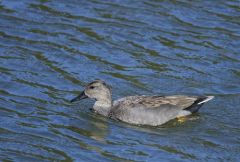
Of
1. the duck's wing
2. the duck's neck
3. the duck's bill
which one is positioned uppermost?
the duck's wing

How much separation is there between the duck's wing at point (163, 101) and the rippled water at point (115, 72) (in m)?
0.30

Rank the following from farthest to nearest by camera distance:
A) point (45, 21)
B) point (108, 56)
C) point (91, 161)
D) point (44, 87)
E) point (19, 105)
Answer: point (45, 21), point (108, 56), point (44, 87), point (19, 105), point (91, 161)

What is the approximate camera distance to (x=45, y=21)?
19.4 meters

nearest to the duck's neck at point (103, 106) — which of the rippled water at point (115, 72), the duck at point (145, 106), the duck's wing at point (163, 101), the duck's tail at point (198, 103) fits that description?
the duck at point (145, 106)

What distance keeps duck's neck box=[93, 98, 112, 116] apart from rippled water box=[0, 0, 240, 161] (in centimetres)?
20

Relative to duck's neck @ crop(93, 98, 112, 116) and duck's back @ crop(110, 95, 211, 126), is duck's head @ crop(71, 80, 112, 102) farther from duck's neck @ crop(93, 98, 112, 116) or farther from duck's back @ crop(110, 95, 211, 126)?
duck's back @ crop(110, 95, 211, 126)

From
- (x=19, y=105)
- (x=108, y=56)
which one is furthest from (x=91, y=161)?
(x=108, y=56)

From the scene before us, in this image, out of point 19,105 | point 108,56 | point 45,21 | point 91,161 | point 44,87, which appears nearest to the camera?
point 91,161

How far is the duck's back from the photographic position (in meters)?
15.1

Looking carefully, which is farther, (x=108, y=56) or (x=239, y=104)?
(x=108, y=56)

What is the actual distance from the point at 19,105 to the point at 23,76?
148 centimetres

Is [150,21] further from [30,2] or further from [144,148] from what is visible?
[144,148]

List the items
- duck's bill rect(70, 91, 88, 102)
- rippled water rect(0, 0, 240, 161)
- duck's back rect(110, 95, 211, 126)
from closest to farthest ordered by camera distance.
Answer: rippled water rect(0, 0, 240, 161)
duck's back rect(110, 95, 211, 126)
duck's bill rect(70, 91, 88, 102)

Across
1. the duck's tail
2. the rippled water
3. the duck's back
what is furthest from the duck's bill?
the duck's tail
